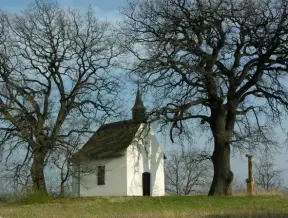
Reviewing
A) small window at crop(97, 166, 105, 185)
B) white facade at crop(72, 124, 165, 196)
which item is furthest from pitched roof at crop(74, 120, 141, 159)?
small window at crop(97, 166, 105, 185)

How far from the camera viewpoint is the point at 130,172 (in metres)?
48.9

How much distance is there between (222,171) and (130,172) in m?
14.0

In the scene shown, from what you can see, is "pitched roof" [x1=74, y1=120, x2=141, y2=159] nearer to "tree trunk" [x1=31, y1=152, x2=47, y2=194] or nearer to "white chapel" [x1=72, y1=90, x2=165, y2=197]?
"white chapel" [x1=72, y1=90, x2=165, y2=197]

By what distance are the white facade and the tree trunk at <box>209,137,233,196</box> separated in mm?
11407

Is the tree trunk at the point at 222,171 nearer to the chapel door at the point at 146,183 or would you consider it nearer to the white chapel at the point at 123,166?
the white chapel at the point at 123,166

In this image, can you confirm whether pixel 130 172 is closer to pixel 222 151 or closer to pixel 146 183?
pixel 146 183

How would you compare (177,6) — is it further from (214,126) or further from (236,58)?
(214,126)

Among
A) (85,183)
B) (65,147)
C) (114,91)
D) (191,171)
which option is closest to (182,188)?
(191,171)

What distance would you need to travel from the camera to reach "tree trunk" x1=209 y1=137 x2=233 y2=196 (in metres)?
36.4

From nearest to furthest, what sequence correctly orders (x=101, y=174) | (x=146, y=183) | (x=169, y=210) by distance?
(x=169, y=210)
(x=146, y=183)
(x=101, y=174)

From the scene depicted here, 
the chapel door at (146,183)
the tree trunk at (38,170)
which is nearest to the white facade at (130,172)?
the chapel door at (146,183)

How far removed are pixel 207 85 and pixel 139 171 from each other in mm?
17133

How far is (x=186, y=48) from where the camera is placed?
34.6m

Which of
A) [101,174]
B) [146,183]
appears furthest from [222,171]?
[101,174]
